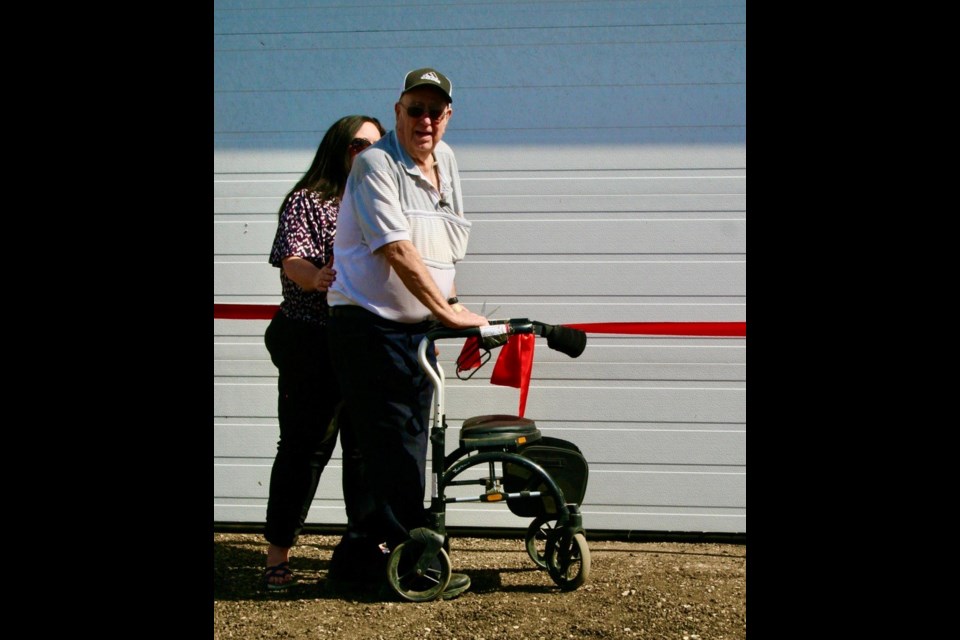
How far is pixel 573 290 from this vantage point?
167 inches

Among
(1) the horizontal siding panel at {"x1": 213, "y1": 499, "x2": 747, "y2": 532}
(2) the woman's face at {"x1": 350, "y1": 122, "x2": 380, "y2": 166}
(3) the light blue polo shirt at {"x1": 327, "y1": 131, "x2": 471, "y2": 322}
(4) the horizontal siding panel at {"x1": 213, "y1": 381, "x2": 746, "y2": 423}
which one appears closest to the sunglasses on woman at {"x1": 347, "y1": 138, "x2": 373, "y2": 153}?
(2) the woman's face at {"x1": 350, "y1": 122, "x2": 380, "y2": 166}

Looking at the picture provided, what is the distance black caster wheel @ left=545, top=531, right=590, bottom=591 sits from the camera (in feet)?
11.1

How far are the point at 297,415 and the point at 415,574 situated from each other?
0.72m

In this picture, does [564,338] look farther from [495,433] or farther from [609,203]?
[609,203]

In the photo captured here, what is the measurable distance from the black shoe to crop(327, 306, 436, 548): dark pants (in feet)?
0.92

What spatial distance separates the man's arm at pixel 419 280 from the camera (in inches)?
122

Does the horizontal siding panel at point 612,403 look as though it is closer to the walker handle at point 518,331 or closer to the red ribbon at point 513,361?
the red ribbon at point 513,361

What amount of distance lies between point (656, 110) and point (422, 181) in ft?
4.79

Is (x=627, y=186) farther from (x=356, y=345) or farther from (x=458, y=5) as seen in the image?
(x=356, y=345)

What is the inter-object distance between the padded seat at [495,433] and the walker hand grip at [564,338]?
1.11ft

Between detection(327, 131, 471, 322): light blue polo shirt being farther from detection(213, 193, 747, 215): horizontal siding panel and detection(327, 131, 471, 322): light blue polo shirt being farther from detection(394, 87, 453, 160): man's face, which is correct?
detection(213, 193, 747, 215): horizontal siding panel

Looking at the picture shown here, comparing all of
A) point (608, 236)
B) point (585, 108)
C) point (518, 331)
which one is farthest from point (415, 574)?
point (585, 108)

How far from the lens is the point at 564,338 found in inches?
126

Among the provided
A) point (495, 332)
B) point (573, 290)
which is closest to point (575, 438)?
point (573, 290)
